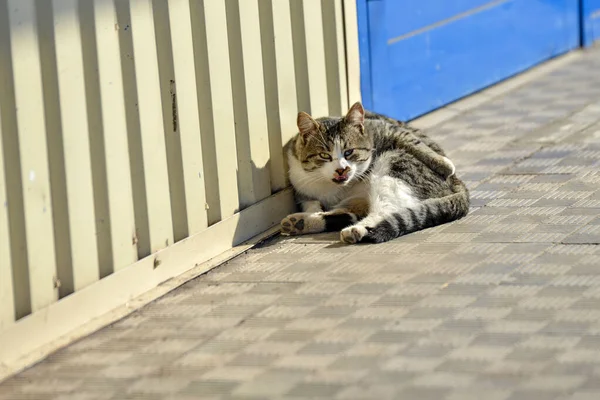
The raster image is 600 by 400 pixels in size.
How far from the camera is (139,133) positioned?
471 cm

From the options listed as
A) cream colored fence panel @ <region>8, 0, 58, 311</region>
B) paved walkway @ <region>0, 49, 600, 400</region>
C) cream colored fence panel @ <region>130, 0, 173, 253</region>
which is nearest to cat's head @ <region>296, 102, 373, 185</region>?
paved walkway @ <region>0, 49, 600, 400</region>

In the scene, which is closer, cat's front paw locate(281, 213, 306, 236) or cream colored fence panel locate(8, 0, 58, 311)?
cream colored fence panel locate(8, 0, 58, 311)

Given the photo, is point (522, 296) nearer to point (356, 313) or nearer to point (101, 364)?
point (356, 313)

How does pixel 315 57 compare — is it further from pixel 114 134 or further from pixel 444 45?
pixel 444 45

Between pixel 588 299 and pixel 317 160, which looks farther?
pixel 317 160

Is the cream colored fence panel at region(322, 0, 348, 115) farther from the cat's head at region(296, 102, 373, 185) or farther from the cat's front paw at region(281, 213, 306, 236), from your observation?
the cat's front paw at region(281, 213, 306, 236)

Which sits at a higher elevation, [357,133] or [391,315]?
[357,133]

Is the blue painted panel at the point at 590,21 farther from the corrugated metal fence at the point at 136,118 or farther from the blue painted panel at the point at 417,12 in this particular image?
the corrugated metal fence at the point at 136,118

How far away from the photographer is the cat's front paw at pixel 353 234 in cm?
527

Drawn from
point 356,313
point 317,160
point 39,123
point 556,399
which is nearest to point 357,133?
point 317,160

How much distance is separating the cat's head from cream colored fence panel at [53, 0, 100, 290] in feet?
4.96

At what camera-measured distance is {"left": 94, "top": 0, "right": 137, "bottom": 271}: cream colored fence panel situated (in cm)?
448

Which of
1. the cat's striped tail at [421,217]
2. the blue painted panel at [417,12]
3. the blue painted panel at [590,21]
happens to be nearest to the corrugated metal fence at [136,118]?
the cat's striped tail at [421,217]

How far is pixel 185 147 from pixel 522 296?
1646 mm
